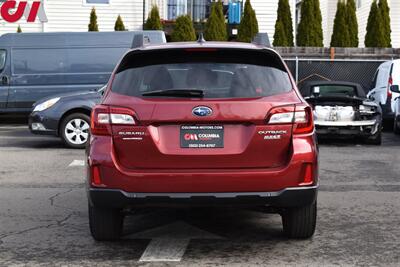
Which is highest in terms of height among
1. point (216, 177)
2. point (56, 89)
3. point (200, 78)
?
point (200, 78)

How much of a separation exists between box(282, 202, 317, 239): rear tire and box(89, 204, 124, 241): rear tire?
4.55 ft

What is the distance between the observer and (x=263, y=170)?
5188 mm

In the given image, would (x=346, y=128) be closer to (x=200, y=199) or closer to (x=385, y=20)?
(x=200, y=199)

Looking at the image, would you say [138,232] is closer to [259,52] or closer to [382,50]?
[259,52]

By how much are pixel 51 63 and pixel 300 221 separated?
12.0m

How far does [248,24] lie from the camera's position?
27.3 m

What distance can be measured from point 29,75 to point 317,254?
12.4 meters

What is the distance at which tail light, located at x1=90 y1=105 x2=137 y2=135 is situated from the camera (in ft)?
17.1

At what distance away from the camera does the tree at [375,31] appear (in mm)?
26531

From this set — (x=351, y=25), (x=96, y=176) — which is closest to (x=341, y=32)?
(x=351, y=25)

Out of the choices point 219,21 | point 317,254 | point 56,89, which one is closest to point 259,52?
point 317,254

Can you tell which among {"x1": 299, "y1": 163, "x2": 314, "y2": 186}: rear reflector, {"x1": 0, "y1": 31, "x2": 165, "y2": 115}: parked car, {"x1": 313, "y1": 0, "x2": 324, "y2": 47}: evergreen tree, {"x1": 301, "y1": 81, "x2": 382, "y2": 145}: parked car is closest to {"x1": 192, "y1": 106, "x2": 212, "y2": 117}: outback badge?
{"x1": 299, "y1": 163, "x2": 314, "y2": 186}: rear reflector

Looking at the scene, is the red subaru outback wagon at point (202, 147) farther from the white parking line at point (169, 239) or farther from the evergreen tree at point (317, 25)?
the evergreen tree at point (317, 25)

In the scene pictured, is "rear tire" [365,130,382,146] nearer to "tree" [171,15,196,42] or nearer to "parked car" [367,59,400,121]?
"parked car" [367,59,400,121]
